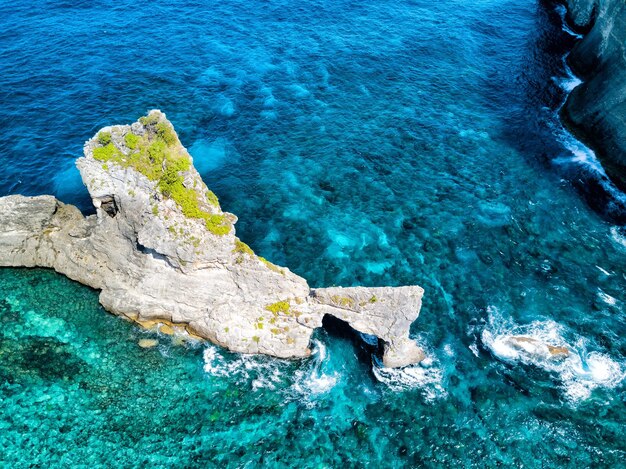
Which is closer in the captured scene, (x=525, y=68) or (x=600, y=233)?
(x=600, y=233)

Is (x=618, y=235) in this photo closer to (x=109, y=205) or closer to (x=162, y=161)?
(x=162, y=161)

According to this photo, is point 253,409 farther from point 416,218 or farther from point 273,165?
point 273,165

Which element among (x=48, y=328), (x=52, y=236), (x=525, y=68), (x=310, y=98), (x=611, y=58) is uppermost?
(x=611, y=58)

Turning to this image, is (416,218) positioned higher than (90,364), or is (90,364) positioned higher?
A: (416,218)

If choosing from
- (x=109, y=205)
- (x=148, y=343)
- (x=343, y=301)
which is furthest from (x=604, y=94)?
(x=148, y=343)

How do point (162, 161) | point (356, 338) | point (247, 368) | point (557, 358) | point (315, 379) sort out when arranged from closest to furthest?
point (315, 379) → point (247, 368) → point (162, 161) → point (557, 358) → point (356, 338)

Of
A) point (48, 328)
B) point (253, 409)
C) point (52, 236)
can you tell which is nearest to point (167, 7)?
point (52, 236)

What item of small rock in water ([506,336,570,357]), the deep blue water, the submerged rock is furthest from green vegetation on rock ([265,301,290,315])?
small rock in water ([506,336,570,357])
